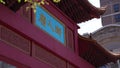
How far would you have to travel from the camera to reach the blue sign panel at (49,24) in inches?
349

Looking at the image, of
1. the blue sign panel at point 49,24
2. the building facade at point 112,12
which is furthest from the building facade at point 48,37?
the building facade at point 112,12

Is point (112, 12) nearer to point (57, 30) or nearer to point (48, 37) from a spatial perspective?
point (57, 30)

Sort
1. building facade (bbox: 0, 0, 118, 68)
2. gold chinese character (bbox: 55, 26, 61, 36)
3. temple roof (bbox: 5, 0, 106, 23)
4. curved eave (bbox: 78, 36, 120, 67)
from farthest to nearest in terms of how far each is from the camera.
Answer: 1. curved eave (bbox: 78, 36, 120, 67)
2. temple roof (bbox: 5, 0, 106, 23)
3. gold chinese character (bbox: 55, 26, 61, 36)
4. building facade (bbox: 0, 0, 118, 68)

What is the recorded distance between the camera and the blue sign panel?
888 centimetres

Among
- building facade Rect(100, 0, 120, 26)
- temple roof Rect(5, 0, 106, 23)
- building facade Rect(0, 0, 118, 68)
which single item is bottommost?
building facade Rect(0, 0, 118, 68)

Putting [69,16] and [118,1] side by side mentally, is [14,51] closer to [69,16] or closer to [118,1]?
[69,16]

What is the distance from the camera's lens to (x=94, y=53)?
38.5 ft

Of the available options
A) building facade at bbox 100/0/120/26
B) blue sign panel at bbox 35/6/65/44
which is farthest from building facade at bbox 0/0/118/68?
building facade at bbox 100/0/120/26

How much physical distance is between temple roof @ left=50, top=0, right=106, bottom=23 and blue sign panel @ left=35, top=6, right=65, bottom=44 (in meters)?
0.65

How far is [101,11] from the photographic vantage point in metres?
11.1

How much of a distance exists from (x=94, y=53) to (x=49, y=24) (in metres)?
3.02

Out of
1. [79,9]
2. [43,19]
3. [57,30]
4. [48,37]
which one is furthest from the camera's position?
[79,9]

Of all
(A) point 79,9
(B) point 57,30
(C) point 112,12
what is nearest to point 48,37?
(B) point 57,30

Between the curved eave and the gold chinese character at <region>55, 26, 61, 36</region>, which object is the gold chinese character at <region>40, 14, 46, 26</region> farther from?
the curved eave
